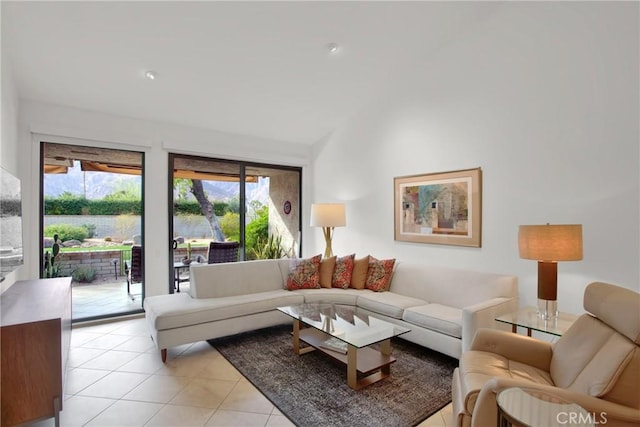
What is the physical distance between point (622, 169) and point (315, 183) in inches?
166

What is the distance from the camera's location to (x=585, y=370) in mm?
1686

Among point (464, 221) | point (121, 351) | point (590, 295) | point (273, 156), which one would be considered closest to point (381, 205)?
point (464, 221)

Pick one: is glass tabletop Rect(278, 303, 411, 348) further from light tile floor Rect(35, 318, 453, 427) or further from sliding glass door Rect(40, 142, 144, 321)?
sliding glass door Rect(40, 142, 144, 321)

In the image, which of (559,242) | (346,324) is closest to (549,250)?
(559,242)

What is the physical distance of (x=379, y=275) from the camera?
416cm

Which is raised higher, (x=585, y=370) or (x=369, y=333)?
(x=585, y=370)

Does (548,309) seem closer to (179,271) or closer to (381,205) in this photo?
(381,205)

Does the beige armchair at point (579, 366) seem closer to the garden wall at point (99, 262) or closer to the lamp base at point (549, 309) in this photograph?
the lamp base at point (549, 309)

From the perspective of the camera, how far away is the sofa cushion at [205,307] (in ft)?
10.0

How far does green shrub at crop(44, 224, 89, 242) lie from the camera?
12.9 ft

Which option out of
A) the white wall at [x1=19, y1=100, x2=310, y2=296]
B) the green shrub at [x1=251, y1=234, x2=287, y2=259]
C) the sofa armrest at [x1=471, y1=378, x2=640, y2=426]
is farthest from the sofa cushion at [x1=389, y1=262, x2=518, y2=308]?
the white wall at [x1=19, y1=100, x2=310, y2=296]

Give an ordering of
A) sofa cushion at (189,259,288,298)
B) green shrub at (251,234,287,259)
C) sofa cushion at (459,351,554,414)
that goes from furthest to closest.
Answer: green shrub at (251,234,287,259) → sofa cushion at (189,259,288,298) → sofa cushion at (459,351,554,414)

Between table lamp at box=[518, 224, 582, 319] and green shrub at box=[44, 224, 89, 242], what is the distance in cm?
488

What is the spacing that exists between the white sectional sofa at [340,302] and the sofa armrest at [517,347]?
0.50 m
